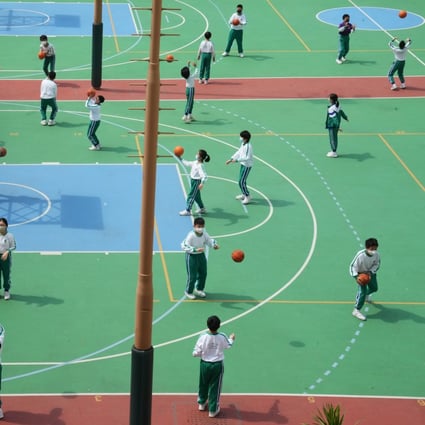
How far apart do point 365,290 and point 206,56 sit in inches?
643

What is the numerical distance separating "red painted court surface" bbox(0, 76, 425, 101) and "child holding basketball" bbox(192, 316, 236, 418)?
17.9m

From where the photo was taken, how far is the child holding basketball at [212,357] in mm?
18750

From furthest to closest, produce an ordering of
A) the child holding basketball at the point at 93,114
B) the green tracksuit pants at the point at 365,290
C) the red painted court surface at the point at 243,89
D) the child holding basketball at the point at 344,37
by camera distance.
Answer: the child holding basketball at the point at 344,37 < the red painted court surface at the point at 243,89 < the child holding basketball at the point at 93,114 < the green tracksuit pants at the point at 365,290

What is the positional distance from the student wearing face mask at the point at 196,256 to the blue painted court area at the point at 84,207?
244 centimetres

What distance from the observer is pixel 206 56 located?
120ft

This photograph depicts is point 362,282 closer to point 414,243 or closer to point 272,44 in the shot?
point 414,243

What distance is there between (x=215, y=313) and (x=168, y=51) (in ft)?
66.2

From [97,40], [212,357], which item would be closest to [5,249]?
[212,357]

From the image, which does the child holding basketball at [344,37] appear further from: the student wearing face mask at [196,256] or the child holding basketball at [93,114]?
the student wearing face mask at [196,256]

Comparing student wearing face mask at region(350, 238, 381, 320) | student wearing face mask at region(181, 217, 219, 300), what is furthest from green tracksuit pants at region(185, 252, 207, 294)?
student wearing face mask at region(350, 238, 381, 320)

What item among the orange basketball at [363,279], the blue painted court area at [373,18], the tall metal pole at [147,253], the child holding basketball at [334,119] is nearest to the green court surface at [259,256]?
the child holding basketball at [334,119]

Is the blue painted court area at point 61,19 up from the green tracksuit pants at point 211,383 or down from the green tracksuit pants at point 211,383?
down

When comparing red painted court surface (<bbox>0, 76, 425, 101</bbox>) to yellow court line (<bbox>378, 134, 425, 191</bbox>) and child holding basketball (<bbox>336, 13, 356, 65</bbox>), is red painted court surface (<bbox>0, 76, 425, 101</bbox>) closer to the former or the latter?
child holding basketball (<bbox>336, 13, 356, 65</bbox>)

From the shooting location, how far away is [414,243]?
26328 millimetres
